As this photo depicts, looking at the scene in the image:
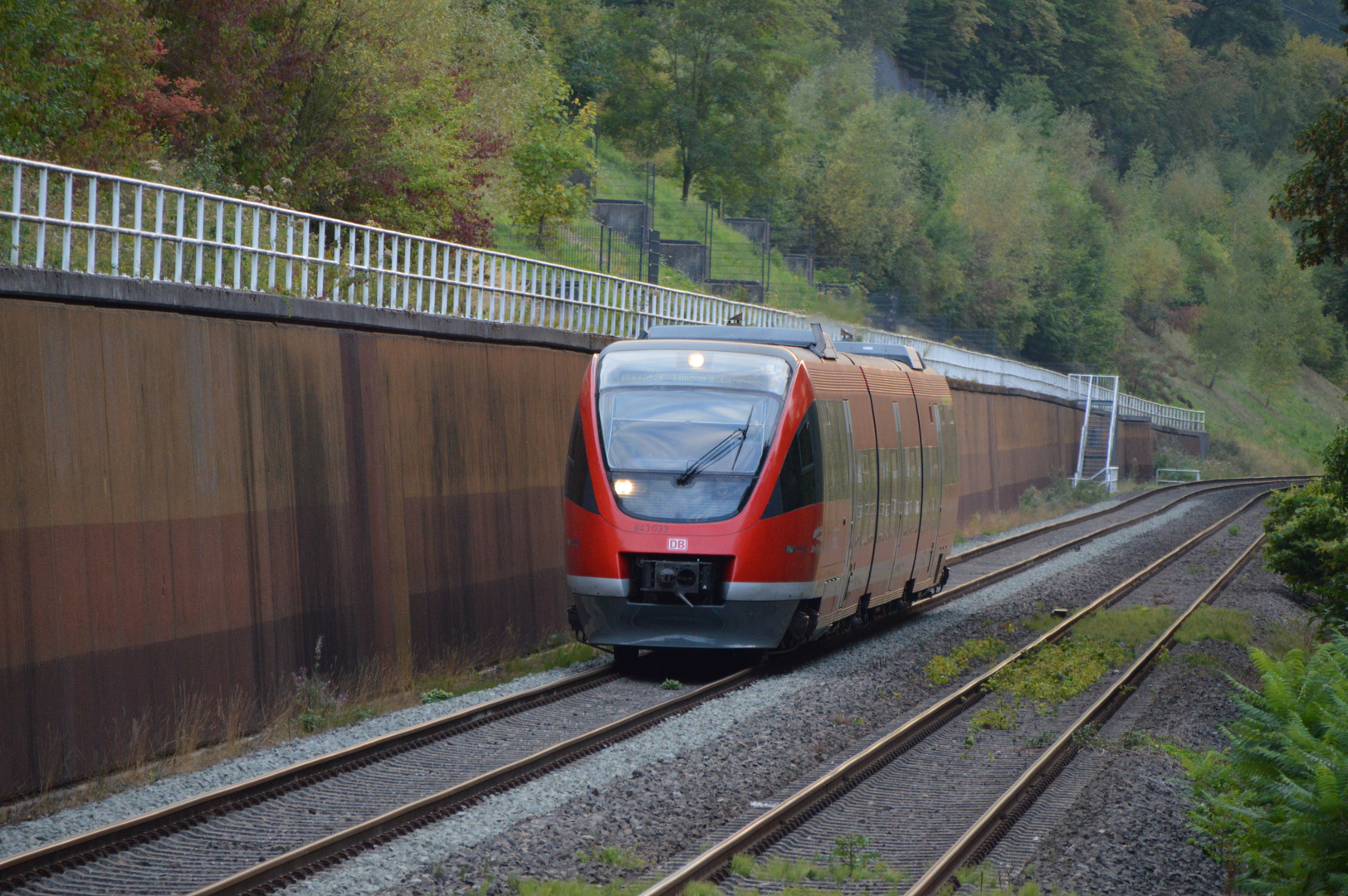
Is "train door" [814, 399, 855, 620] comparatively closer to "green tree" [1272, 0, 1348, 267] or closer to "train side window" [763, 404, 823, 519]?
"train side window" [763, 404, 823, 519]

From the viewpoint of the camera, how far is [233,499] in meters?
11.3

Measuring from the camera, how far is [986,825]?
29.1 ft

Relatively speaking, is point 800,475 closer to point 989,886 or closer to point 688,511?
point 688,511

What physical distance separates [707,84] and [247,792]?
182 feet

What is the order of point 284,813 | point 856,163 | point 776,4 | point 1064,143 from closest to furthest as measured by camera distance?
point 284,813 < point 776,4 < point 856,163 < point 1064,143

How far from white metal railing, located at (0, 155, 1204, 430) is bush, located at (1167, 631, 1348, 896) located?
834 centimetres

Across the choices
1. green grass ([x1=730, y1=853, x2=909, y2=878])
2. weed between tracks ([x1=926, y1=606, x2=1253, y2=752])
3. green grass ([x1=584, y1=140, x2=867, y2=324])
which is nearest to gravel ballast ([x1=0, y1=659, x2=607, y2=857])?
green grass ([x1=730, y1=853, x2=909, y2=878])

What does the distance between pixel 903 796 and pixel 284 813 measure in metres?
4.20

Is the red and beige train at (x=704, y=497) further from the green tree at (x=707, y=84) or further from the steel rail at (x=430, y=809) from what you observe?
the green tree at (x=707, y=84)

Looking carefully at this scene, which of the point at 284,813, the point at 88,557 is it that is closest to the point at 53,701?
the point at 88,557

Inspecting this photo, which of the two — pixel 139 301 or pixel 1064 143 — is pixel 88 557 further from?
pixel 1064 143

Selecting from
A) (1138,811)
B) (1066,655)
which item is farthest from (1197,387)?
(1138,811)

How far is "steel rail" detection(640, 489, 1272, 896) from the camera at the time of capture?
7785 mm

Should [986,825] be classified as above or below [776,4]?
below
